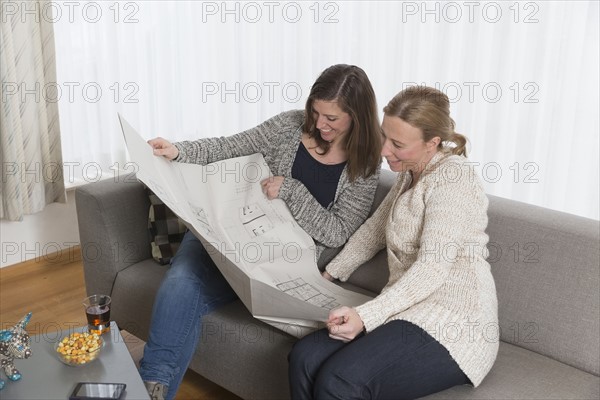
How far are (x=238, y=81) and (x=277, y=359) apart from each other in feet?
5.25

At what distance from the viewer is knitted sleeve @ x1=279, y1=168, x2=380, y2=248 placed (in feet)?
7.03

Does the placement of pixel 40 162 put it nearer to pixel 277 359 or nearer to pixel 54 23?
pixel 54 23

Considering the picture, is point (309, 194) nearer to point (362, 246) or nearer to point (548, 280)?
point (362, 246)

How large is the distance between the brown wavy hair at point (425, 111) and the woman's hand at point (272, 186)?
0.46m

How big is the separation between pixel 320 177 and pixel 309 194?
6cm

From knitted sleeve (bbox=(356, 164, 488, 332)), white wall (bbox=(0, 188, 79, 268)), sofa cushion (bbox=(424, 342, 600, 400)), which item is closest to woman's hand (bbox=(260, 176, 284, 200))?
knitted sleeve (bbox=(356, 164, 488, 332))

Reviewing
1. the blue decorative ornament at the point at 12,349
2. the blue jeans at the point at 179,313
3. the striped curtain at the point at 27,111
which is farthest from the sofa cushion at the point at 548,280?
the striped curtain at the point at 27,111

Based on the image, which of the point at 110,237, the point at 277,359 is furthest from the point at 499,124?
the point at 110,237

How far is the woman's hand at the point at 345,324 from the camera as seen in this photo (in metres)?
1.67

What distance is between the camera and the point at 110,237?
90.1 inches

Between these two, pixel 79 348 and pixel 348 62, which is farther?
pixel 348 62

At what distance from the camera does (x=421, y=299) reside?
1723 millimetres

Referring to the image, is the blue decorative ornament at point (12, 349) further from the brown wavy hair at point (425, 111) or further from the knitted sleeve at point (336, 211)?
the brown wavy hair at point (425, 111)

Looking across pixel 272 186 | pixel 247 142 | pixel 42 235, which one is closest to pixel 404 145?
pixel 272 186
